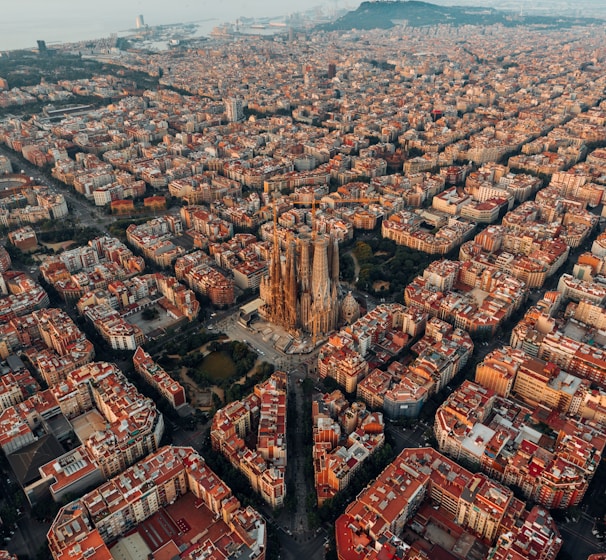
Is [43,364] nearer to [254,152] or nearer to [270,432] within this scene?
[270,432]

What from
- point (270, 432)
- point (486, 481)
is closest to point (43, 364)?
point (270, 432)

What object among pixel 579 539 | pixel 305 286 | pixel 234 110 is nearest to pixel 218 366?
pixel 305 286

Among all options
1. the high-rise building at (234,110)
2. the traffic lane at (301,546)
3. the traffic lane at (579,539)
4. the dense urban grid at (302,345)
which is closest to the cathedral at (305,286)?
the dense urban grid at (302,345)

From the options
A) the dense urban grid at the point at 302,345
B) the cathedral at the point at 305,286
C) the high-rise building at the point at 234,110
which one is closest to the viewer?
the dense urban grid at the point at 302,345

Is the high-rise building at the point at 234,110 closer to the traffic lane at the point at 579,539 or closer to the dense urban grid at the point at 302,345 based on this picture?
the dense urban grid at the point at 302,345

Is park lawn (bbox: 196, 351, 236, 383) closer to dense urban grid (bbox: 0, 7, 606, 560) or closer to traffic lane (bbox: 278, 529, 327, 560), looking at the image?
dense urban grid (bbox: 0, 7, 606, 560)
